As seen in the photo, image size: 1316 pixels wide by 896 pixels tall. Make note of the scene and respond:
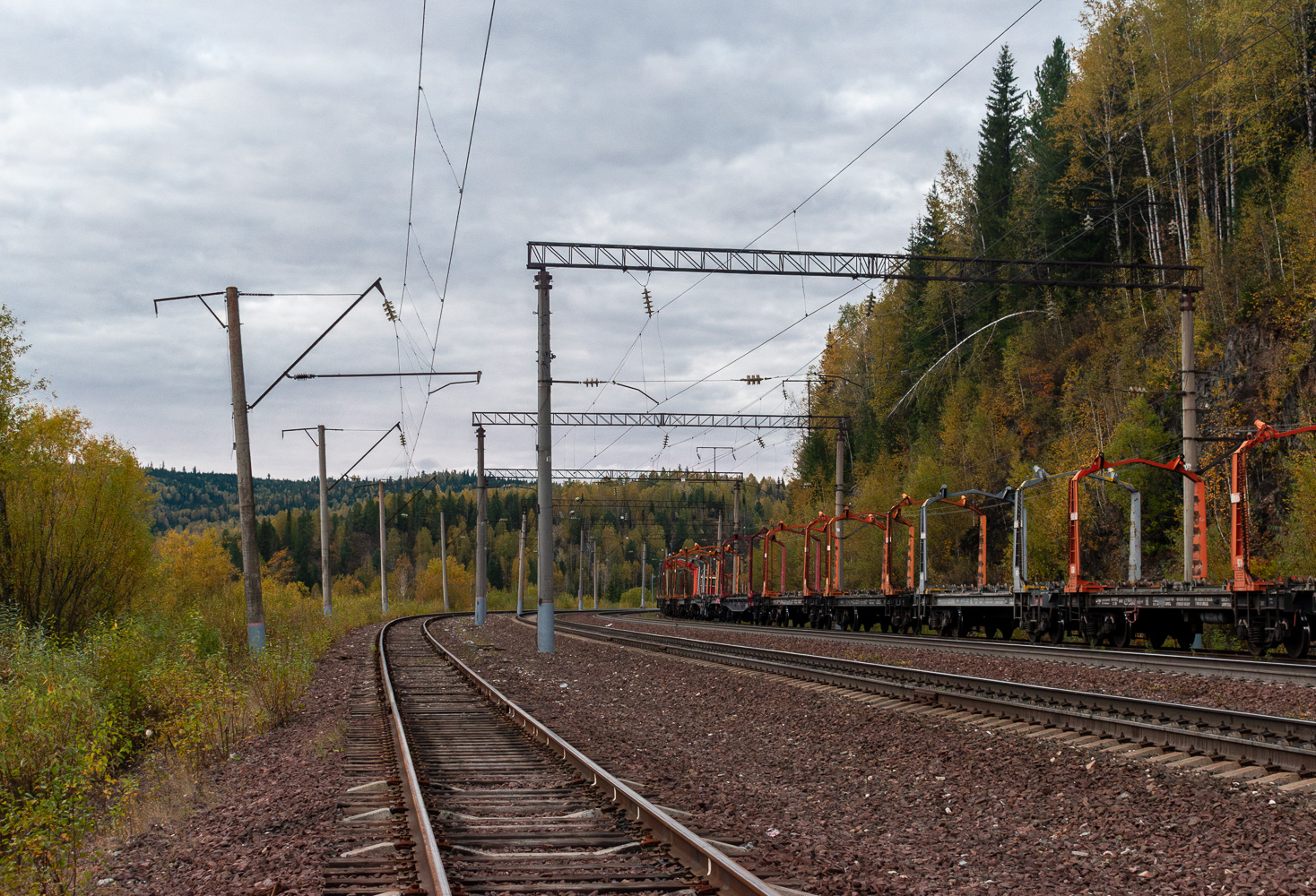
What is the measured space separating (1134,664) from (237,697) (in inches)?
534

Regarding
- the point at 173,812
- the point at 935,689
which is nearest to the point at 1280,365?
the point at 935,689

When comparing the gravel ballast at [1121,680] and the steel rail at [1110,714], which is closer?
the steel rail at [1110,714]

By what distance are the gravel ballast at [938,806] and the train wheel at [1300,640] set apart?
891 centimetres

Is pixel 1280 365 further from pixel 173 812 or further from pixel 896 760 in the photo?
pixel 173 812

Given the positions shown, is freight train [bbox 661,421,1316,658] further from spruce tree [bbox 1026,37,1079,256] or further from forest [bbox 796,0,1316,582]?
spruce tree [bbox 1026,37,1079,256]

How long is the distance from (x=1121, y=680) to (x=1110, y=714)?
11.7ft

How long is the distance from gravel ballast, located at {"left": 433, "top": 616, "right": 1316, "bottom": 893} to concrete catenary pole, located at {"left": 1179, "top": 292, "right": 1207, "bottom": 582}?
13976mm

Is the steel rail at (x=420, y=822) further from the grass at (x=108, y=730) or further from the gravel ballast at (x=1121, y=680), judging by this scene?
the gravel ballast at (x=1121, y=680)

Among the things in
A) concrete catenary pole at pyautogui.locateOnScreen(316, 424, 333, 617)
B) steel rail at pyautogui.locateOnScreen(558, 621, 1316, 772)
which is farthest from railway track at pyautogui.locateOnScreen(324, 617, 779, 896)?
concrete catenary pole at pyautogui.locateOnScreen(316, 424, 333, 617)

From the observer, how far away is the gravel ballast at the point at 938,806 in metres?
6.18

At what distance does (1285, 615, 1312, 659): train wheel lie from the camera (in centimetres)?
1748

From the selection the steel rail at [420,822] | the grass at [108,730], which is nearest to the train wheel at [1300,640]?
the steel rail at [420,822]

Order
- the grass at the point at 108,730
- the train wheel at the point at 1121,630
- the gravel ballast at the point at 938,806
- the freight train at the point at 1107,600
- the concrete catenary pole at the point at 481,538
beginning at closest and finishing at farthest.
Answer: the gravel ballast at the point at 938,806 < the grass at the point at 108,730 < the freight train at the point at 1107,600 < the train wheel at the point at 1121,630 < the concrete catenary pole at the point at 481,538

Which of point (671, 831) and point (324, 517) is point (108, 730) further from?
point (324, 517)
